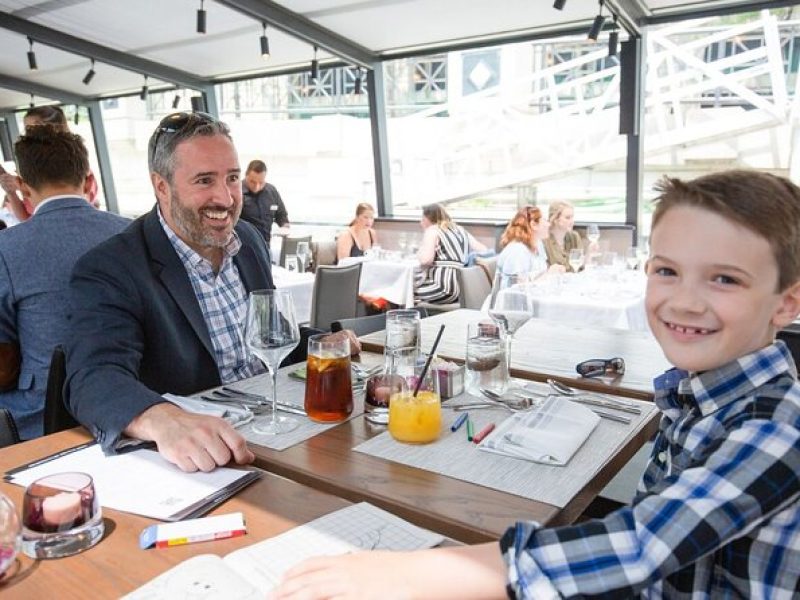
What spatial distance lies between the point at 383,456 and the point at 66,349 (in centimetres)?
82

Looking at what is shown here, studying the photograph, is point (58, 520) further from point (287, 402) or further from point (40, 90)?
point (40, 90)

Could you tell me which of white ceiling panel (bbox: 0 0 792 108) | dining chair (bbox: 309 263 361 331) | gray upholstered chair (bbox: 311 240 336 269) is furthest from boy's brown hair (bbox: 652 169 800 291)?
gray upholstered chair (bbox: 311 240 336 269)

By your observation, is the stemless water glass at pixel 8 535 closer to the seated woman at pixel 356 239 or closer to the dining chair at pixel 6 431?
the dining chair at pixel 6 431

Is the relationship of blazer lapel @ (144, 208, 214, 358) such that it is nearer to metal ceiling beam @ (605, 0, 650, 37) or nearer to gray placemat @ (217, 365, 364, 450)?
gray placemat @ (217, 365, 364, 450)

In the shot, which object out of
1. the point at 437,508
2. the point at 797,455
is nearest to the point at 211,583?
the point at 437,508

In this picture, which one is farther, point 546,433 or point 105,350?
point 105,350

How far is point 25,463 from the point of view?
1.15 meters

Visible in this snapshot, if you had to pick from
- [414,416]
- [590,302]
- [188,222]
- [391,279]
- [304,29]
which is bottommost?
[391,279]

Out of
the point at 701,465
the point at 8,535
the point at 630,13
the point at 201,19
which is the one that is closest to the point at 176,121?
the point at 8,535

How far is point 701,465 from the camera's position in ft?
2.43

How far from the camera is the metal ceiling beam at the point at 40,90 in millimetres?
10398

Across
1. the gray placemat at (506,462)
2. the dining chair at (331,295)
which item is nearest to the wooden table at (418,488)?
the gray placemat at (506,462)

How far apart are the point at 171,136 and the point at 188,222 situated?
9.7 inches

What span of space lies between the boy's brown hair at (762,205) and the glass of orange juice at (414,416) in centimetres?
56
